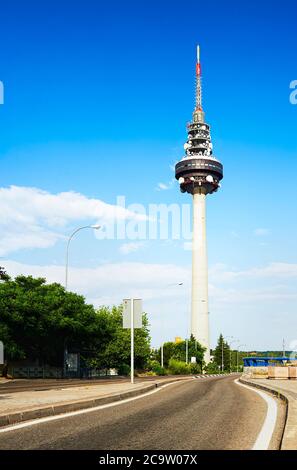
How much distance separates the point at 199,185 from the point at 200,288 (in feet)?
83.1

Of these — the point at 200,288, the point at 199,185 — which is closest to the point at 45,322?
the point at 200,288

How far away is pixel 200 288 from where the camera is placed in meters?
127

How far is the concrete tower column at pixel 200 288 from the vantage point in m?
126

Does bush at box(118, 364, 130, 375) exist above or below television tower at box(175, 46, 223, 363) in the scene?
below

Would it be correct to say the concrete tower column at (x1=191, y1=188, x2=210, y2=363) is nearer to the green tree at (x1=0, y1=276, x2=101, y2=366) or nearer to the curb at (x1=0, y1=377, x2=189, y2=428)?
the green tree at (x1=0, y1=276, x2=101, y2=366)

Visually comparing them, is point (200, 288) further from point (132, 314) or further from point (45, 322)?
point (132, 314)

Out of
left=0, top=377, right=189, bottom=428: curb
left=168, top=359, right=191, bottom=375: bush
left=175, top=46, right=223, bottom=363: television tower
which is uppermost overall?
left=175, top=46, right=223, bottom=363: television tower

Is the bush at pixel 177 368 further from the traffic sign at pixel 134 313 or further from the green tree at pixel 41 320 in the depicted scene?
the traffic sign at pixel 134 313

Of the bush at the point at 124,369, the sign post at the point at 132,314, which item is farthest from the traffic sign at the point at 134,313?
the bush at the point at 124,369

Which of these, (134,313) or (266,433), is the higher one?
(134,313)

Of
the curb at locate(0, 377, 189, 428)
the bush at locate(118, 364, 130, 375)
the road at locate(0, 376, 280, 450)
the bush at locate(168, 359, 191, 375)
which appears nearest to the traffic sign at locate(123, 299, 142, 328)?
the curb at locate(0, 377, 189, 428)

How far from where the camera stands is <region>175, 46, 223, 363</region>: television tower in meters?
126

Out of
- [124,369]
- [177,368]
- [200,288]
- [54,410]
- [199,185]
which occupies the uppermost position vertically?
[199,185]
